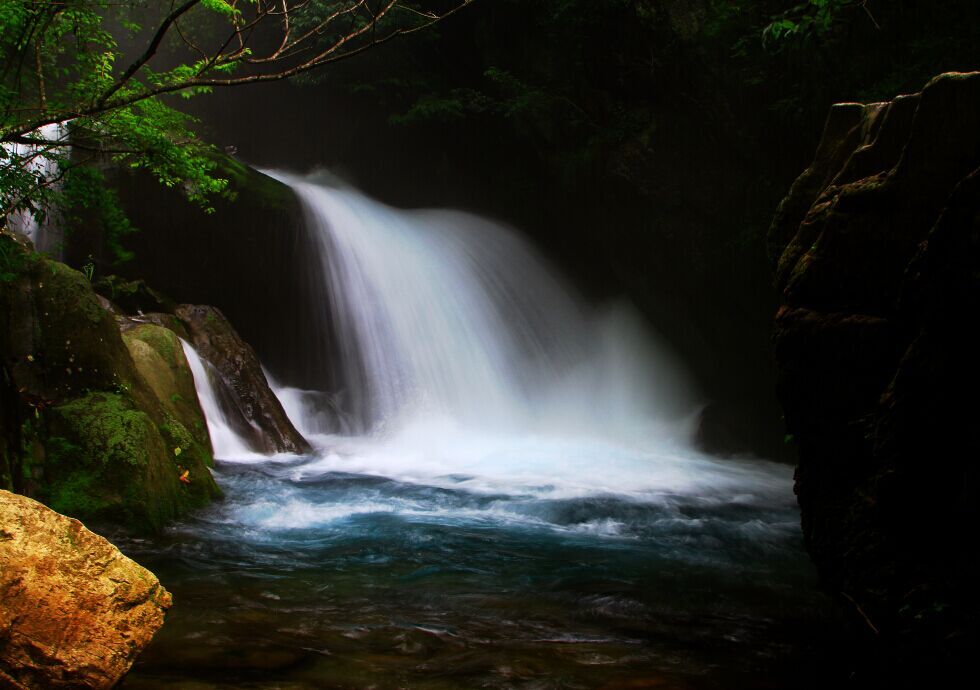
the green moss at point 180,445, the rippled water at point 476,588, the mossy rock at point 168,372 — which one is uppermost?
the mossy rock at point 168,372

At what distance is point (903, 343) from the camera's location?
11.5 ft

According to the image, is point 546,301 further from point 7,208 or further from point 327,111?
point 7,208

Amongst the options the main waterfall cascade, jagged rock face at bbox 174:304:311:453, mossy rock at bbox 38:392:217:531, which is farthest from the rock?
mossy rock at bbox 38:392:217:531

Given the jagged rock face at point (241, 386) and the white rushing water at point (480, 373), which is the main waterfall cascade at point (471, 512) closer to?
the white rushing water at point (480, 373)

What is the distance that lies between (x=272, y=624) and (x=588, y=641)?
1776mm

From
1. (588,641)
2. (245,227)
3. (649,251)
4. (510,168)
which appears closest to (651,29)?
(649,251)

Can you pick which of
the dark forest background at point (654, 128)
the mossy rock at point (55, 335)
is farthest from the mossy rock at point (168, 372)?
the dark forest background at point (654, 128)

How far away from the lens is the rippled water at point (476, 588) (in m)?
3.58

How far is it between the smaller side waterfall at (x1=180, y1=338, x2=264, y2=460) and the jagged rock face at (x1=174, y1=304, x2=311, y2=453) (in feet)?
0.48

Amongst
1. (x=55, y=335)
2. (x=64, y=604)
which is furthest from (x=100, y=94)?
(x=64, y=604)

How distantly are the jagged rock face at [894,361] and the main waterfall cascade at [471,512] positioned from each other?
32.4 inches

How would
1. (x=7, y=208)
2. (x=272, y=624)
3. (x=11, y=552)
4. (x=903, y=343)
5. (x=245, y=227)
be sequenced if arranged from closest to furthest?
(x=11, y=552) < (x=903, y=343) < (x=272, y=624) < (x=7, y=208) < (x=245, y=227)

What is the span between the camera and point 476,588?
506 centimetres

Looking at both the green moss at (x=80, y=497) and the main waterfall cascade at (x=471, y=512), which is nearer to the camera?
the main waterfall cascade at (x=471, y=512)
